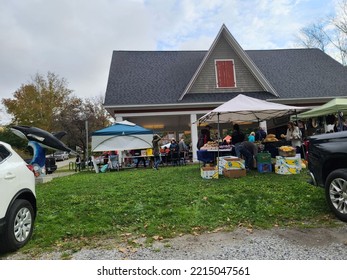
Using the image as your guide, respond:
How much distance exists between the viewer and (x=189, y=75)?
18.2 meters

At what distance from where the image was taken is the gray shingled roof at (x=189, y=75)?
16.1 m

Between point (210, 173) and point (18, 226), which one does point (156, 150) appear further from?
point (18, 226)

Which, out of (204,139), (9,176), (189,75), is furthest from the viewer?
(189,75)

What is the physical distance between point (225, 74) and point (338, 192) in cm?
1350

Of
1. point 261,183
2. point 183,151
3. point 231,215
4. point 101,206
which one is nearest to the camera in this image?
point 231,215

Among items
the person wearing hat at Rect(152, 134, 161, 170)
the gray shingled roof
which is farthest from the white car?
the gray shingled roof

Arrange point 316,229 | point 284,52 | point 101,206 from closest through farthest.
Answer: point 316,229, point 101,206, point 284,52

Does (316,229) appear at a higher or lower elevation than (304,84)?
lower

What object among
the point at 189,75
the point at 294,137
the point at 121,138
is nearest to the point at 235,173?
the point at 294,137

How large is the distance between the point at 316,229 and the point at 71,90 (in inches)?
1606
